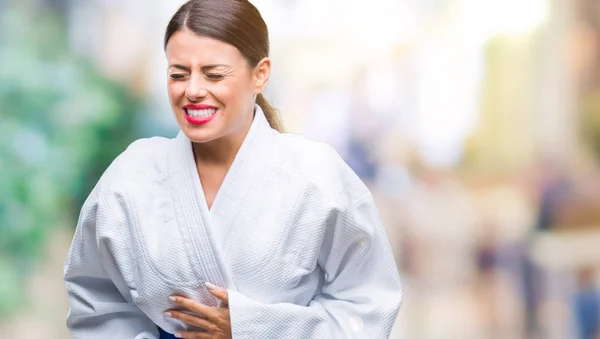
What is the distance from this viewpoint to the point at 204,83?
137 centimetres

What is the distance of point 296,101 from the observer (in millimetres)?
3305

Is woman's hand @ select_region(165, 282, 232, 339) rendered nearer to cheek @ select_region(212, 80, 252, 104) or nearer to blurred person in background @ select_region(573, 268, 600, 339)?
cheek @ select_region(212, 80, 252, 104)

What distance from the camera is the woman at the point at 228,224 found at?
1.39 metres

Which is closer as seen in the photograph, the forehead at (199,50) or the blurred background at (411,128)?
the forehead at (199,50)

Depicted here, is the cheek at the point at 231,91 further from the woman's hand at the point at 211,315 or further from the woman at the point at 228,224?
the woman's hand at the point at 211,315

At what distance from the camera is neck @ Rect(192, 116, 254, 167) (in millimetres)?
1482

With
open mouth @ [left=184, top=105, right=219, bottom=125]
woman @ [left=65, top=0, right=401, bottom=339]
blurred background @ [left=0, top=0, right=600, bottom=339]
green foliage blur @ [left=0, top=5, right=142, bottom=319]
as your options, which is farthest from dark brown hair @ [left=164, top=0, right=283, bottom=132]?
green foliage blur @ [left=0, top=5, right=142, bottom=319]

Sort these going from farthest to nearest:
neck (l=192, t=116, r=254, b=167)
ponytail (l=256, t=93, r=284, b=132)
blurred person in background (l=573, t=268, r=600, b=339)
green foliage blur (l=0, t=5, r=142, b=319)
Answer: blurred person in background (l=573, t=268, r=600, b=339), green foliage blur (l=0, t=5, r=142, b=319), ponytail (l=256, t=93, r=284, b=132), neck (l=192, t=116, r=254, b=167)

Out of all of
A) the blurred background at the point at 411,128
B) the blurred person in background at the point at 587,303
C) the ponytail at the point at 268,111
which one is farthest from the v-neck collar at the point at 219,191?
the blurred person in background at the point at 587,303

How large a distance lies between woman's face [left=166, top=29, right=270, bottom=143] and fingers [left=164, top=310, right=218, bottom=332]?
11.0 inches

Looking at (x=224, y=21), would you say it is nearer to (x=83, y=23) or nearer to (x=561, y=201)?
(x=83, y=23)

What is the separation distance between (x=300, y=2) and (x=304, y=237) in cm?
204

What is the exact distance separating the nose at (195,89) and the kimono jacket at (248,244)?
0.15 metres

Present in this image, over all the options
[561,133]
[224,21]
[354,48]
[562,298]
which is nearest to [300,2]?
[354,48]
